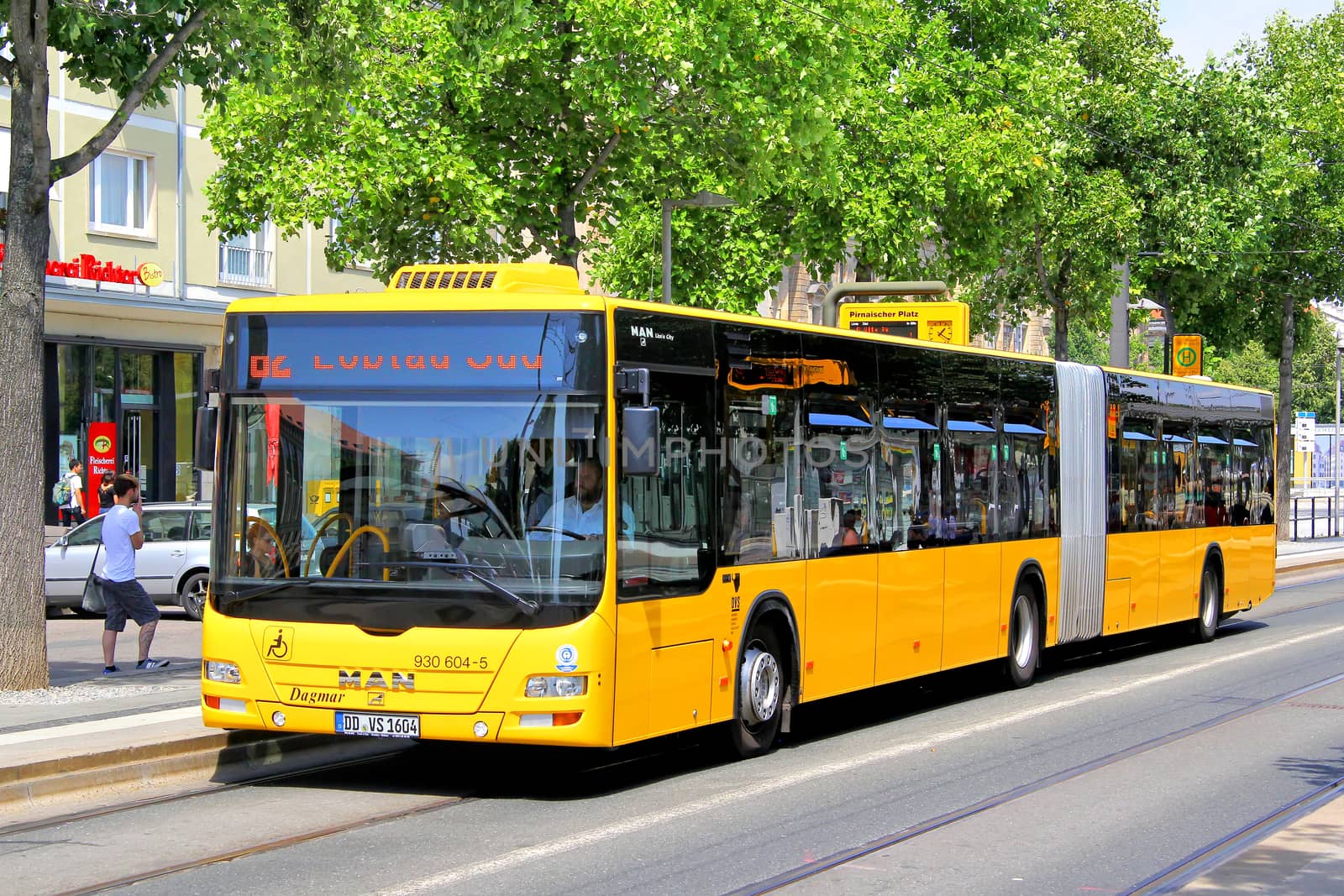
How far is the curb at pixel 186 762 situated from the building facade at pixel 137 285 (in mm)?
20458

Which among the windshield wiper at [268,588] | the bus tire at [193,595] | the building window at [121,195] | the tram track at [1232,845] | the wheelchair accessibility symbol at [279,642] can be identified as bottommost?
the tram track at [1232,845]

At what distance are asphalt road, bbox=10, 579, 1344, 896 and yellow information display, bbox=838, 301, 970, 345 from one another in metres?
6.90

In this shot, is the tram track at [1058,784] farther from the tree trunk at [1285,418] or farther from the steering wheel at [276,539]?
the tree trunk at [1285,418]

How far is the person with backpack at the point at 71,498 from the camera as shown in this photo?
100ft

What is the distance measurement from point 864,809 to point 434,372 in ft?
10.9

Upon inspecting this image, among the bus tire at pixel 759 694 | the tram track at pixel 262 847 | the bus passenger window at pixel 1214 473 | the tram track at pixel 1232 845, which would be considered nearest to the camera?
the tram track at pixel 262 847

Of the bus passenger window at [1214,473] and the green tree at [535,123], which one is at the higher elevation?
the green tree at [535,123]

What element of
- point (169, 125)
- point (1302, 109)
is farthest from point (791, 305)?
point (169, 125)

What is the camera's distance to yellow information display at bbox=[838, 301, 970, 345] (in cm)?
2041

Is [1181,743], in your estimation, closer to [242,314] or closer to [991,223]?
[242,314]

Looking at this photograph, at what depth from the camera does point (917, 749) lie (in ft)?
38.6

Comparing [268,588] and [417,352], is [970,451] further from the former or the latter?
[268,588]

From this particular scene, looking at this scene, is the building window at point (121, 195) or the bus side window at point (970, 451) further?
the building window at point (121, 195)

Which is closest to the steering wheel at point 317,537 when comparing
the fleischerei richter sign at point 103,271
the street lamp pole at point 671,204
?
the street lamp pole at point 671,204
